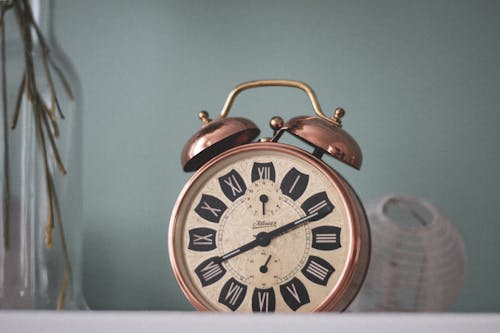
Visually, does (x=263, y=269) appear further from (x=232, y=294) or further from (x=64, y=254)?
(x=64, y=254)

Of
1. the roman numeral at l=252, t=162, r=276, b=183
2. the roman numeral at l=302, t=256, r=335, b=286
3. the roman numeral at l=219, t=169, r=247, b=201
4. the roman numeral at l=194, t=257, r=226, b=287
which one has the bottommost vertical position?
the roman numeral at l=194, t=257, r=226, b=287

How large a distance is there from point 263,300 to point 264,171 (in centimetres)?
17

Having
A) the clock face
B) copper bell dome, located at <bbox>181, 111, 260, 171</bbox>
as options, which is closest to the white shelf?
the clock face

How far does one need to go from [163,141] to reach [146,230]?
6.6 inches

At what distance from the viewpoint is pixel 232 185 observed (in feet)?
2.82

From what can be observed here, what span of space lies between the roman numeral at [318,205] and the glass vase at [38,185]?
370 millimetres

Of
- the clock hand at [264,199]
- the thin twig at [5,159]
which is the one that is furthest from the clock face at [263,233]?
the thin twig at [5,159]

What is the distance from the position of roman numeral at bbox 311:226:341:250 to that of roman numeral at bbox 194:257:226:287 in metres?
0.12

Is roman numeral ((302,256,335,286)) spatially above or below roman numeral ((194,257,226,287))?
above

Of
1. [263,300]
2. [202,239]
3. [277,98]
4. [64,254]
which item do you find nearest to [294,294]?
[263,300]

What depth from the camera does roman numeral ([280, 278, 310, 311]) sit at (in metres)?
0.80

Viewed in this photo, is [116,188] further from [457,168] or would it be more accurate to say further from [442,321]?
[442,321]

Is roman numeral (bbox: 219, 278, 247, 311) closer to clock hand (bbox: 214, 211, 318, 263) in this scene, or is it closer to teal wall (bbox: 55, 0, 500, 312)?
clock hand (bbox: 214, 211, 318, 263)

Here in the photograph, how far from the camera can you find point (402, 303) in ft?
3.02
